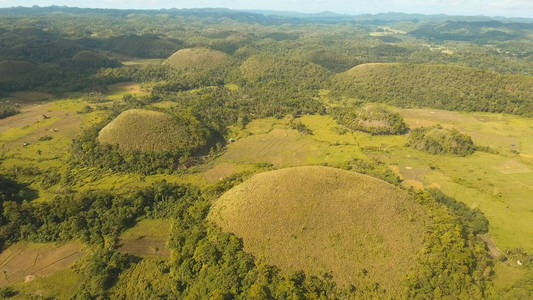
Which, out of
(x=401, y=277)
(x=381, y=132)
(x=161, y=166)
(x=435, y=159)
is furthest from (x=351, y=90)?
(x=401, y=277)

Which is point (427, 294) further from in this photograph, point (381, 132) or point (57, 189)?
point (57, 189)

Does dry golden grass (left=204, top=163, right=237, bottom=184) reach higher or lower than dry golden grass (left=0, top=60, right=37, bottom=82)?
lower

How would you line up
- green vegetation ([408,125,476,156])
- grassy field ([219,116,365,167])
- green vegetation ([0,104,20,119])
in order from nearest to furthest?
grassy field ([219,116,365,167])
green vegetation ([408,125,476,156])
green vegetation ([0,104,20,119])

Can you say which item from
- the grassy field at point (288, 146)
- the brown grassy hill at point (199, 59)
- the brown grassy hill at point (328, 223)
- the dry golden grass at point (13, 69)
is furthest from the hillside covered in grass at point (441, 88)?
the dry golden grass at point (13, 69)

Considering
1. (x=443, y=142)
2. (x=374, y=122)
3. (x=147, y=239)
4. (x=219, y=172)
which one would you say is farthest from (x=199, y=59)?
(x=147, y=239)

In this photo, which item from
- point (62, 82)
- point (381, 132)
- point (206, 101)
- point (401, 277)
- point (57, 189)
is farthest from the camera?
point (62, 82)

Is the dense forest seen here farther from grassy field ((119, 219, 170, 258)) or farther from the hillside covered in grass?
the hillside covered in grass

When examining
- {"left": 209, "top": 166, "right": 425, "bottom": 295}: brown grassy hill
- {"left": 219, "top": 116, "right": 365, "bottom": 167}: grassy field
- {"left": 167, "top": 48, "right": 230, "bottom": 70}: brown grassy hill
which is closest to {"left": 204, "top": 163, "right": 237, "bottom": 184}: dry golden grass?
{"left": 219, "top": 116, "right": 365, "bottom": 167}: grassy field

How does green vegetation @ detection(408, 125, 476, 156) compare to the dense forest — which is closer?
the dense forest
